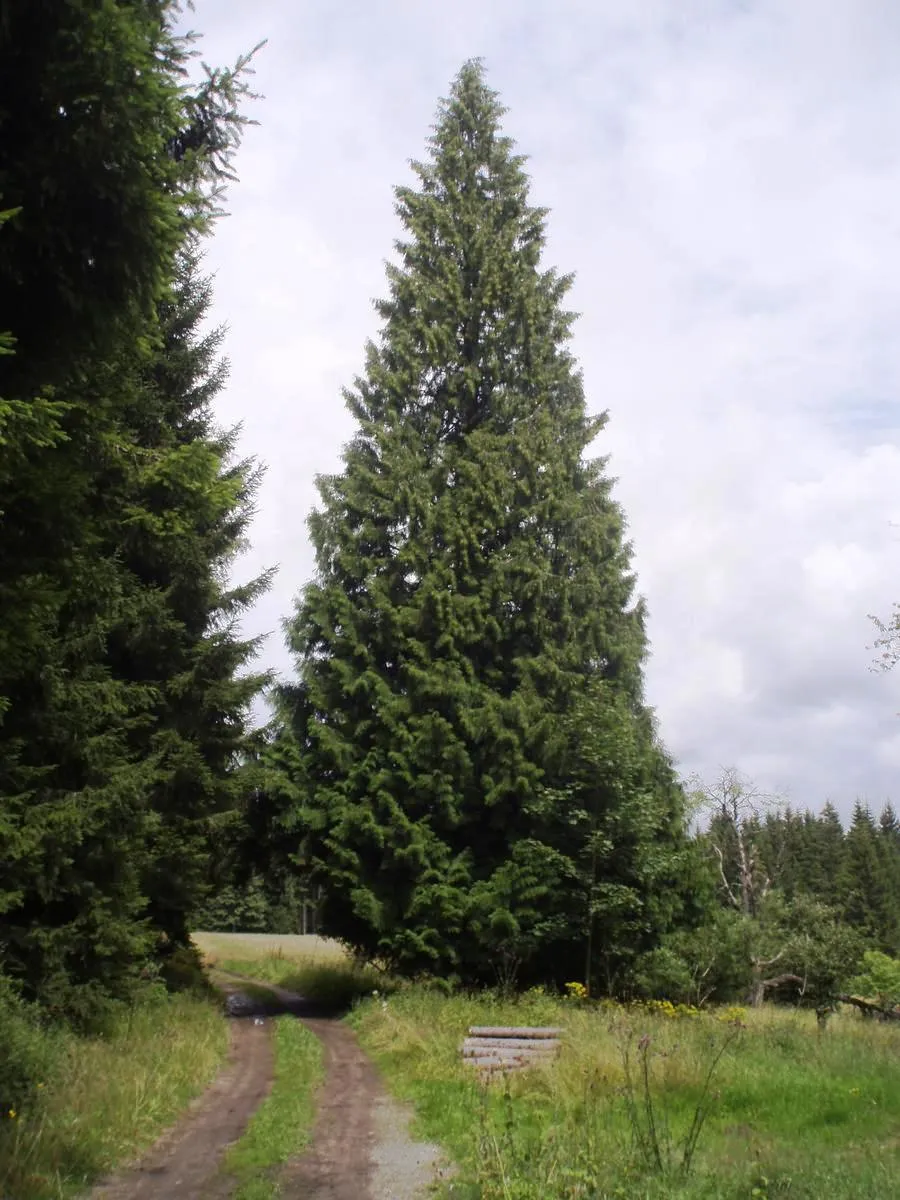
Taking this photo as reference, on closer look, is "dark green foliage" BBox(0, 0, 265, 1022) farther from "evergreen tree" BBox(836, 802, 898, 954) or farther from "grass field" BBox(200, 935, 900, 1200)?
"evergreen tree" BBox(836, 802, 898, 954)

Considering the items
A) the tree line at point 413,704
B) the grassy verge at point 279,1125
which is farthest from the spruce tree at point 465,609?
the grassy verge at point 279,1125

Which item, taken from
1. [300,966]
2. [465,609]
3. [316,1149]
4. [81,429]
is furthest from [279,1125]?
[300,966]

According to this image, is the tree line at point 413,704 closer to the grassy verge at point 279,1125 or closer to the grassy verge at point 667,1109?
the grassy verge at point 279,1125

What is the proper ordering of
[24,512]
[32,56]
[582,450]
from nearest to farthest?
[32,56] → [24,512] → [582,450]

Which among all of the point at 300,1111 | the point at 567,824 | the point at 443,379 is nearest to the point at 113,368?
the point at 300,1111

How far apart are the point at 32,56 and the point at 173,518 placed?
3181 millimetres

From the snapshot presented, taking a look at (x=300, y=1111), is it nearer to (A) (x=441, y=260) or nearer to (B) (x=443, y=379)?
(B) (x=443, y=379)

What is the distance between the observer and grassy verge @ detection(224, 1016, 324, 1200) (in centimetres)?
737

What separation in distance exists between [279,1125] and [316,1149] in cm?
94

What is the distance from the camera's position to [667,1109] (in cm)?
873

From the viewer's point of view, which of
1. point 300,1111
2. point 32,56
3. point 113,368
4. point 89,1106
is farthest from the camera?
point 300,1111

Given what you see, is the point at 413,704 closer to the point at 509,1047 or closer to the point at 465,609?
the point at 465,609

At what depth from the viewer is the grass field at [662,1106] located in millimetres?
6129

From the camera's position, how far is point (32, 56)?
18.3ft
